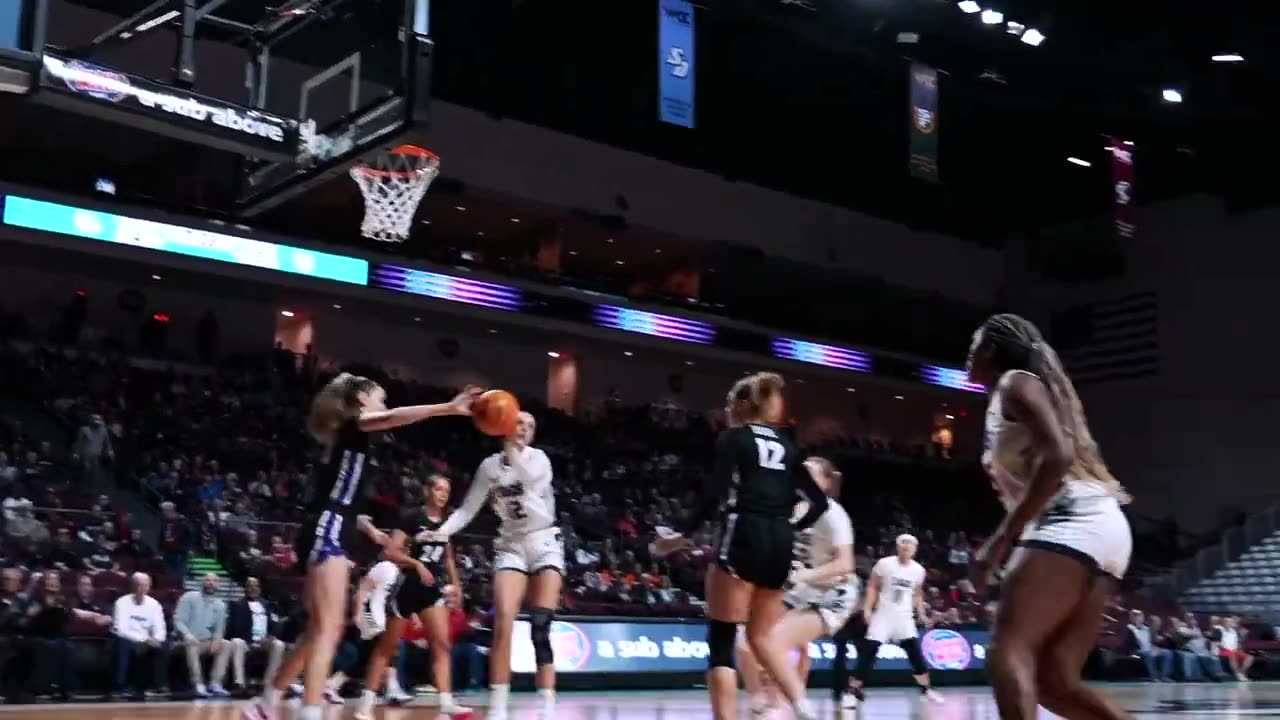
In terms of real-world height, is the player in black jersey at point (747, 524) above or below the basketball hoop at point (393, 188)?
below

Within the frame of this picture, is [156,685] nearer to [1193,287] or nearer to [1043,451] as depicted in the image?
[1043,451]

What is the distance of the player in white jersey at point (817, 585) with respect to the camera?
313 inches

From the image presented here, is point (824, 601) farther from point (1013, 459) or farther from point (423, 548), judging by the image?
point (1013, 459)

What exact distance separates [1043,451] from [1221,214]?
30813 millimetres

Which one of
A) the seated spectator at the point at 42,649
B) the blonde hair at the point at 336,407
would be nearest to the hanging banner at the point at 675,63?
the seated spectator at the point at 42,649

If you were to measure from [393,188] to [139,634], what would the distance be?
5.71 metres

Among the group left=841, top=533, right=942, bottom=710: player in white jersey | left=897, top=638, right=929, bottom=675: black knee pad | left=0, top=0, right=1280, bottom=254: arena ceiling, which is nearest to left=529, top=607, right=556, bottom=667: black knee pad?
left=841, top=533, right=942, bottom=710: player in white jersey

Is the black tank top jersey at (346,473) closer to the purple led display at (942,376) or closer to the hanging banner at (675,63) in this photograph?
the hanging banner at (675,63)

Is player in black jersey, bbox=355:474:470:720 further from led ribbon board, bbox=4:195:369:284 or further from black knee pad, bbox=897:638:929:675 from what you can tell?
led ribbon board, bbox=4:195:369:284

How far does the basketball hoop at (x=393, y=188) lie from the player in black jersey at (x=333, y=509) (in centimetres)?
830

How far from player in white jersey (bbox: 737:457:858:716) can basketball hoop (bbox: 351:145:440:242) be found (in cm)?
754

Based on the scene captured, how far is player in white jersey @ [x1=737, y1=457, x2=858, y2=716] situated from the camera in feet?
26.0

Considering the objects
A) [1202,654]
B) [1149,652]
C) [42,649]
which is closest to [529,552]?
[42,649]

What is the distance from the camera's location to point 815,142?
27.5 metres
